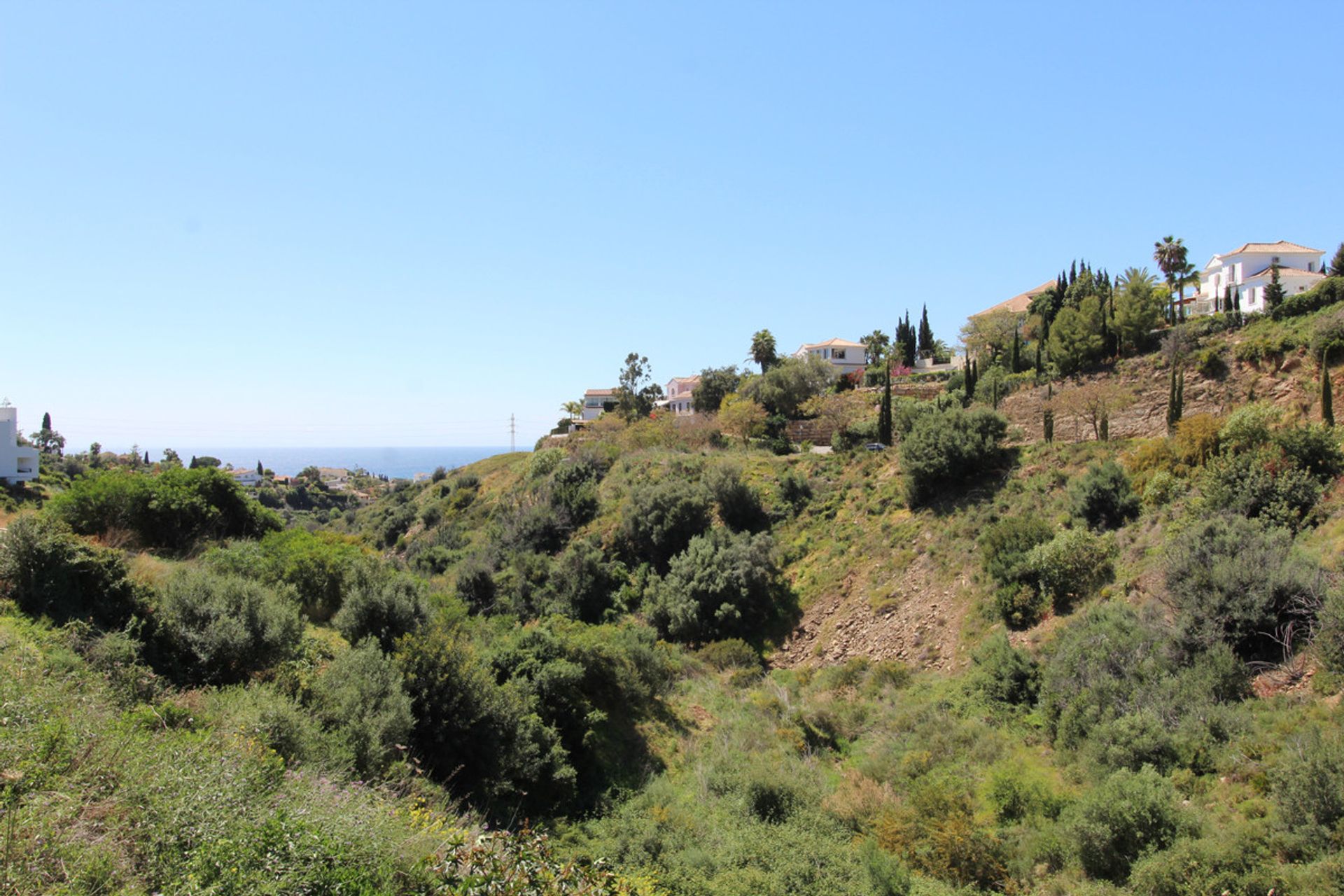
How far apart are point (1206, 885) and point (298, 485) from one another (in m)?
109

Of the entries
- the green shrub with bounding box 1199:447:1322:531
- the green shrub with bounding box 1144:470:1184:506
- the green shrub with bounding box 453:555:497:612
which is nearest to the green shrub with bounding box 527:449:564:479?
the green shrub with bounding box 453:555:497:612

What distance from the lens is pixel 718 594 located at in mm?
23562

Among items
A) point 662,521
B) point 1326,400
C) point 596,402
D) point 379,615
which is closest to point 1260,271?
point 1326,400

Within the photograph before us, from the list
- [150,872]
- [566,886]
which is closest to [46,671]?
[150,872]

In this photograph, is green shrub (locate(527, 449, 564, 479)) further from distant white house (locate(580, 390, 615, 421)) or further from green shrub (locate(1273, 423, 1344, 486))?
green shrub (locate(1273, 423, 1344, 486))

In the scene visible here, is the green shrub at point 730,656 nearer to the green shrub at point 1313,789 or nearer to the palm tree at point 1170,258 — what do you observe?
the green shrub at point 1313,789

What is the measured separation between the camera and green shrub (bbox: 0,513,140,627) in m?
10.2

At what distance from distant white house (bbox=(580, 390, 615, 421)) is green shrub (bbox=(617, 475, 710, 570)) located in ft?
134

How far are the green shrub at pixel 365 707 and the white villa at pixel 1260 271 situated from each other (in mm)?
51320

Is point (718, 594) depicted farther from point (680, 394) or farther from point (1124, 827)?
point (680, 394)

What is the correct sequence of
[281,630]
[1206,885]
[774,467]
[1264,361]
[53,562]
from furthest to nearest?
1. [774,467]
2. [1264,361]
3. [281,630]
4. [53,562]
5. [1206,885]

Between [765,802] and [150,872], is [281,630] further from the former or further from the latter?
[765,802]

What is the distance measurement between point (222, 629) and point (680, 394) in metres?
66.7

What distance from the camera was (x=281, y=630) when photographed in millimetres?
11367
